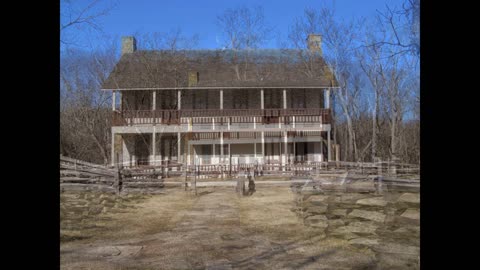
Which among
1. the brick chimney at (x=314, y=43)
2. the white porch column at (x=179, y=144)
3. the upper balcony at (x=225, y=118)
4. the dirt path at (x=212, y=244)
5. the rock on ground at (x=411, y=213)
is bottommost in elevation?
the dirt path at (x=212, y=244)

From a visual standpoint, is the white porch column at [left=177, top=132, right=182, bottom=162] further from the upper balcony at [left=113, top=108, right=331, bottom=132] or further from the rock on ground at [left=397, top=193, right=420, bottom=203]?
the rock on ground at [left=397, top=193, right=420, bottom=203]

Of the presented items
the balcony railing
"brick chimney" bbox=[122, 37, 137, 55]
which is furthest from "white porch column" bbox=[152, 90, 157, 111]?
"brick chimney" bbox=[122, 37, 137, 55]

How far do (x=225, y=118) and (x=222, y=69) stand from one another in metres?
5.24

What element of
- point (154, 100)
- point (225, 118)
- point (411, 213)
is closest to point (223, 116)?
point (225, 118)

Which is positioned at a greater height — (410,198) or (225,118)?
(225,118)

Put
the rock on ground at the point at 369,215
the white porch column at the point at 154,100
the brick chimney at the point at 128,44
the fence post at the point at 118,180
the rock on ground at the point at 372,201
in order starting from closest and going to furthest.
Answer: the rock on ground at the point at 369,215 → the rock on ground at the point at 372,201 → the fence post at the point at 118,180 → the white porch column at the point at 154,100 → the brick chimney at the point at 128,44

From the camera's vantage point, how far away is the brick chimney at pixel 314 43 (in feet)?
96.1

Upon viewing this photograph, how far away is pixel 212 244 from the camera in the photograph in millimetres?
8383

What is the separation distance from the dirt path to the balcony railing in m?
13.7

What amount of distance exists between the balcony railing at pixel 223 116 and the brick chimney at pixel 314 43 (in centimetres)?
546

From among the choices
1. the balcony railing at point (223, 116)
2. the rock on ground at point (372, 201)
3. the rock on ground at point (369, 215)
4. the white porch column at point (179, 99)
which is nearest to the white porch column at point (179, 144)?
the balcony railing at point (223, 116)

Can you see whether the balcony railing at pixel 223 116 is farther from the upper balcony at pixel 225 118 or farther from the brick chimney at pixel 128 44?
the brick chimney at pixel 128 44

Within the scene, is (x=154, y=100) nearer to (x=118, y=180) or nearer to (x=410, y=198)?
(x=118, y=180)
